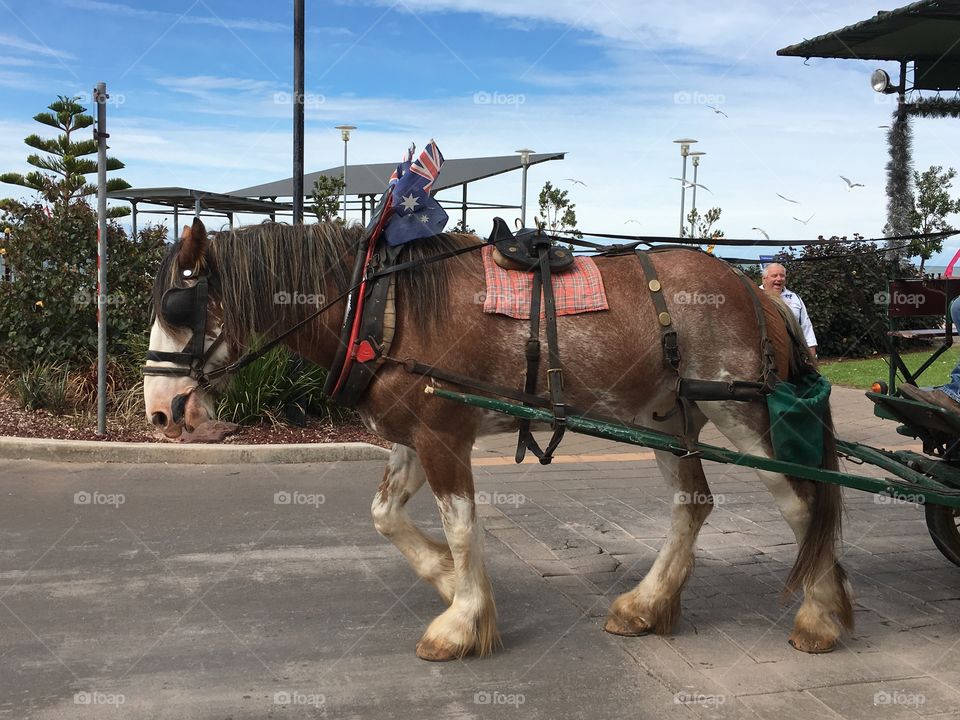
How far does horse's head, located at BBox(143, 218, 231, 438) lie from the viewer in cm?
374

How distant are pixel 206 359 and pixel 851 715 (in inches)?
118

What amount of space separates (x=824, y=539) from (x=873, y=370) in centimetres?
1084

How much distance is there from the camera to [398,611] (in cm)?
446

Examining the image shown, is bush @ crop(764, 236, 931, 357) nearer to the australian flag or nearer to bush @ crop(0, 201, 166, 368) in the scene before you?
bush @ crop(0, 201, 166, 368)

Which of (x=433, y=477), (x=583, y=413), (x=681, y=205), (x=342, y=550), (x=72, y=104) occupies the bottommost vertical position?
(x=342, y=550)

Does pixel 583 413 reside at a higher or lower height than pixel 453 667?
higher

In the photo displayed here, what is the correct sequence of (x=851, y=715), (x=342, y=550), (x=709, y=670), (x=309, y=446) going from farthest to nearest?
(x=309, y=446) → (x=342, y=550) → (x=709, y=670) → (x=851, y=715)

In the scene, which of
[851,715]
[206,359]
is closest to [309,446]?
[206,359]

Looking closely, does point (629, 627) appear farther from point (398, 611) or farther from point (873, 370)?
point (873, 370)

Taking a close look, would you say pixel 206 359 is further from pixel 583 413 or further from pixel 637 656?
pixel 637 656

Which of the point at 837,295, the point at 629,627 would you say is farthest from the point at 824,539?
the point at 837,295

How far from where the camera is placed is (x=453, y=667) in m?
3.82
